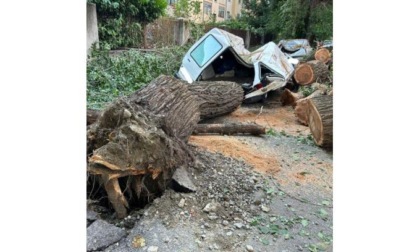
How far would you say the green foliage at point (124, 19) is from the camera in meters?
7.93

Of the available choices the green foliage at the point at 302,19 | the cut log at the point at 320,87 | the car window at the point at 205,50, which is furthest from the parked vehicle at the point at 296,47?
the car window at the point at 205,50

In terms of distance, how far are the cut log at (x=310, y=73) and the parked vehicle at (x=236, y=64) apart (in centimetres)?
20

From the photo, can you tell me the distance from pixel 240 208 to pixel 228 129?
2.06 m

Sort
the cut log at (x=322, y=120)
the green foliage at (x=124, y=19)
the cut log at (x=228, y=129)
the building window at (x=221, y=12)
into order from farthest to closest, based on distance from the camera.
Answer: the building window at (x=221, y=12), the green foliage at (x=124, y=19), the cut log at (x=228, y=129), the cut log at (x=322, y=120)

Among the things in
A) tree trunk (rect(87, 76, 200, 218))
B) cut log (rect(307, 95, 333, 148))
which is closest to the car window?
cut log (rect(307, 95, 333, 148))

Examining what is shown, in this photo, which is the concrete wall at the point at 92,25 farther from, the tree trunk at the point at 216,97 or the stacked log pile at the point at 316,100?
the stacked log pile at the point at 316,100

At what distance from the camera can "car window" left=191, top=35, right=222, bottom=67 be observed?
6812 millimetres

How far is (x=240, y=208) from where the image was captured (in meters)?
2.34

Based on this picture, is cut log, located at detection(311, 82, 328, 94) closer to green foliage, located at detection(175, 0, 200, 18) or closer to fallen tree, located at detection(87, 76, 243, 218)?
fallen tree, located at detection(87, 76, 243, 218)

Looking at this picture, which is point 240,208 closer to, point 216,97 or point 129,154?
point 129,154

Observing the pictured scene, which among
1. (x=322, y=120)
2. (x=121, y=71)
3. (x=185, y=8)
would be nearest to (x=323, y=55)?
(x=121, y=71)
